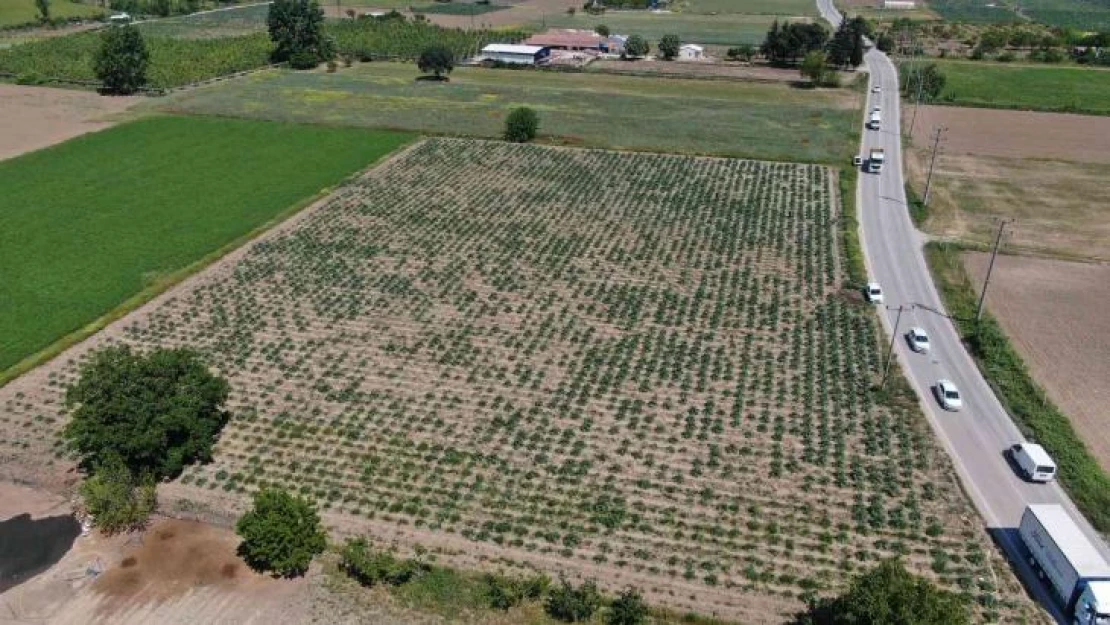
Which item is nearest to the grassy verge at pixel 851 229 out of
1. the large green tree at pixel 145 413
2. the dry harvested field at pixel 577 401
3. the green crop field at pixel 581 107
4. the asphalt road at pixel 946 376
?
the asphalt road at pixel 946 376

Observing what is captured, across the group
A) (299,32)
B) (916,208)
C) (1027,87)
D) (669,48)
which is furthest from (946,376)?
(299,32)

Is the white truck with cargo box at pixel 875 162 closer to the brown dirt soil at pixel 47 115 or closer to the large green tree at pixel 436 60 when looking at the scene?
the large green tree at pixel 436 60

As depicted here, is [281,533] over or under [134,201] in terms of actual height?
under

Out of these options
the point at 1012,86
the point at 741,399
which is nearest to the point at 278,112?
the point at 741,399

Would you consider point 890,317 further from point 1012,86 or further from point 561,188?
point 1012,86

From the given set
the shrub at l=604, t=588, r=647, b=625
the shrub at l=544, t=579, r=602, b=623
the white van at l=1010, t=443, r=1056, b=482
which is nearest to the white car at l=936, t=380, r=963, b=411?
the white van at l=1010, t=443, r=1056, b=482

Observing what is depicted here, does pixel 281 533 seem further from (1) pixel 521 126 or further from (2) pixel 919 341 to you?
(1) pixel 521 126
